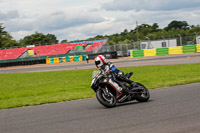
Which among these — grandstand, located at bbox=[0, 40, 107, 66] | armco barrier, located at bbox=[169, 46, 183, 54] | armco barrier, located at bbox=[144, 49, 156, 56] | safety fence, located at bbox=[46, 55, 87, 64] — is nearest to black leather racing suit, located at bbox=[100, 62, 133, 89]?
armco barrier, located at bbox=[169, 46, 183, 54]

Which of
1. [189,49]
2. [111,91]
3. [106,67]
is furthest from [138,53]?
[106,67]

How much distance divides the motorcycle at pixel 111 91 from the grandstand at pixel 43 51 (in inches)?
1755

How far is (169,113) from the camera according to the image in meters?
6.39

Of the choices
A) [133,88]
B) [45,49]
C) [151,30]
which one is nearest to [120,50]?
[45,49]

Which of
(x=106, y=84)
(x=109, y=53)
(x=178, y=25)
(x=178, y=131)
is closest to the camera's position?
(x=178, y=131)

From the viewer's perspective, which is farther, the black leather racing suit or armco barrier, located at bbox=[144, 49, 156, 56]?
armco barrier, located at bbox=[144, 49, 156, 56]

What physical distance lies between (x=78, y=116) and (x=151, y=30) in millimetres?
117273

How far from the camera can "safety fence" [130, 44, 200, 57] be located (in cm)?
4033

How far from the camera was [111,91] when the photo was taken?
27.0 ft

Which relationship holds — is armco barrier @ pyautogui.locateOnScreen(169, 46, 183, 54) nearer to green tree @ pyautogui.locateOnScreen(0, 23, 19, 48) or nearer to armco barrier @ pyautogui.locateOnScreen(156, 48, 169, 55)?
armco barrier @ pyautogui.locateOnScreen(156, 48, 169, 55)

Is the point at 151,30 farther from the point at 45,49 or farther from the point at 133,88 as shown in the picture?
the point at 133,88

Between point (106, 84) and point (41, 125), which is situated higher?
point (106, 84)

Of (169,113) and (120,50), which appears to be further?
(120,50)

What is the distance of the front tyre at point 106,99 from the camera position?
784cm
